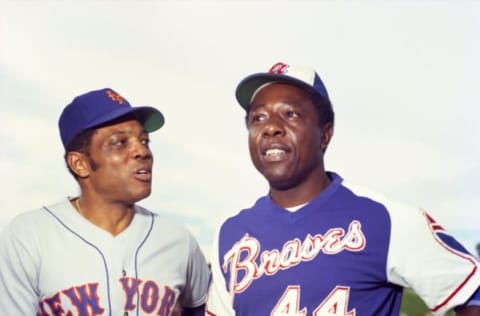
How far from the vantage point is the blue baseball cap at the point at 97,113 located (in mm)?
3750

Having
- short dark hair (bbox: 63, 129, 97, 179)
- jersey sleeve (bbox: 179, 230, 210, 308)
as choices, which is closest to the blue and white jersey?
jersey sleeve (bbox: 179, 230, 210, 308)

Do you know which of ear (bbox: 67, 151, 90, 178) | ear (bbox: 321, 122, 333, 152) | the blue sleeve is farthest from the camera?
the blue sleeve

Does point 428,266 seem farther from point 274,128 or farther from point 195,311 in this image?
point 195,311

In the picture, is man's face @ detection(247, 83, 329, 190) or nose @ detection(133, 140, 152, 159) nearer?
man's face @ detection(247, 83, 329, 190)

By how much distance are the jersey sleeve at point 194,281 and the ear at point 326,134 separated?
1.11 meters

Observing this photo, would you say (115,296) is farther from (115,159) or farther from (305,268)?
(305,268)

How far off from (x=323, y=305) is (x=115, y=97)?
1788mm

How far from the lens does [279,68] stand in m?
3.51

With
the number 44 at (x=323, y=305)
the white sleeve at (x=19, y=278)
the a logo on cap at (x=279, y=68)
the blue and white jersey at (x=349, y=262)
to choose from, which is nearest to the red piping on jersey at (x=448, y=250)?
the blue and white jersey at (x=349, y=262)

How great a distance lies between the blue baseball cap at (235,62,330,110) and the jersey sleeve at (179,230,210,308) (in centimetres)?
108

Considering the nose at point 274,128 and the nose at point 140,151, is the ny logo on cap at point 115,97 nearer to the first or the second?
the nose at point 140,151

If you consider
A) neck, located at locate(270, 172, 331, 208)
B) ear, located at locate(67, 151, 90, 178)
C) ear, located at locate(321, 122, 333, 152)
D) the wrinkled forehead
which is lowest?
neck, located at locate(270, 172, 331, 208)

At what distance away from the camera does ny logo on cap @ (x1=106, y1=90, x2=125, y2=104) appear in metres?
3.91

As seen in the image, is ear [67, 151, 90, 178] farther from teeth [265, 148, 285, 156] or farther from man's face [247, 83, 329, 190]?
teeth [265, 148, 285, 156]
